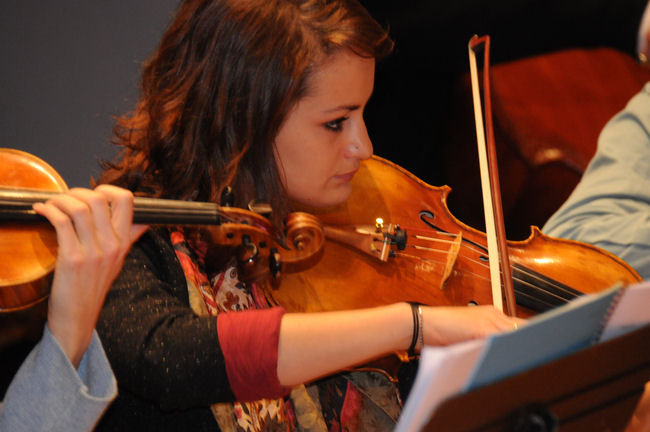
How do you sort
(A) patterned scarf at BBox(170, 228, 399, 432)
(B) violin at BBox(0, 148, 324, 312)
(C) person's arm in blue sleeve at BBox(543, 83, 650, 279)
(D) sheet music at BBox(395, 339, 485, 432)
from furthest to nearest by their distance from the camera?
(C) person's arm in blue sleeve at BBox(543, 83, 650, 279)
(A) patterned scarf at BBox(170, 228, 399, 432)
(B) violin at BBox(0, 148, 324, 312)
(D) sheet music at BBox(395, 339, 485, 432)

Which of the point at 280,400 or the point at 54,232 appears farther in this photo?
the point at 280,400

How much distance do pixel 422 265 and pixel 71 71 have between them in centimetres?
93

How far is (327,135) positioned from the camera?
98cm

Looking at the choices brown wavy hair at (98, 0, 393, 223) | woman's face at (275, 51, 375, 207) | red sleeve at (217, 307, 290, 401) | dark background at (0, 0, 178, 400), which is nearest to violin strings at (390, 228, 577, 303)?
woman's face at (275, 51, 375, 207)

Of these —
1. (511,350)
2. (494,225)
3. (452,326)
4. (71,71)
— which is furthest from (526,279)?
(71,71)

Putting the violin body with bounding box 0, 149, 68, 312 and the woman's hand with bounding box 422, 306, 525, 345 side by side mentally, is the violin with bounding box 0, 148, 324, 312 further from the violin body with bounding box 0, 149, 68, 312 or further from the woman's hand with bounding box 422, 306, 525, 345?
the woman's hand with bounding box 422, 306, 525, 345

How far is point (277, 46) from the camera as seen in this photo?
3.01ft

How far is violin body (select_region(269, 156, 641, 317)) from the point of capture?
0.98 m

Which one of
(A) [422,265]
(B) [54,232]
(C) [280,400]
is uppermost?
(B) [54,232]

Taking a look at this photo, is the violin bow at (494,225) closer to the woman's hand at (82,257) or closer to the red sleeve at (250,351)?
the red sleeve at (250,351)

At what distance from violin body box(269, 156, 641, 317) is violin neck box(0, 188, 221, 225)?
0.21 m

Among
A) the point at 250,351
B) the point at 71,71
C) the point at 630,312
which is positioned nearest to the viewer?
the point at 630,312

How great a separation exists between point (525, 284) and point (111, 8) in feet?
3.68

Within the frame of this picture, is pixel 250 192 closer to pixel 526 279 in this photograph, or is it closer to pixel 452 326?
pixel 452 326
